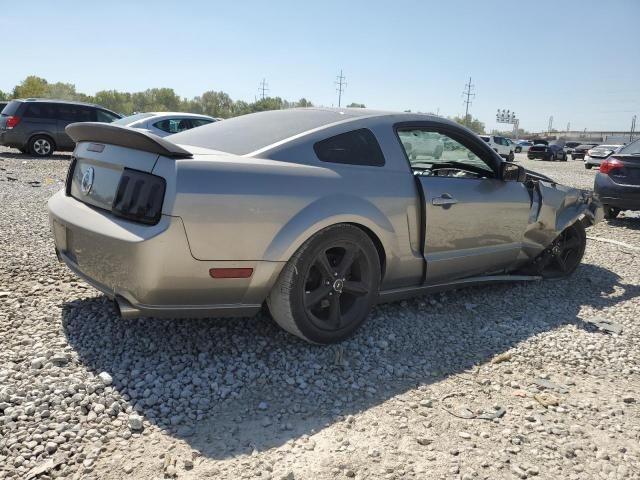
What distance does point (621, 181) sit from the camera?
842 centimetres

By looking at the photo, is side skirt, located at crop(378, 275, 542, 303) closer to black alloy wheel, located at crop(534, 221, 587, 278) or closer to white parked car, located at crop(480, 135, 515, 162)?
black alloy wheel, located at crop(534, 221, 587, 278)

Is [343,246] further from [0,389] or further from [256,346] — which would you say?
[0,389]

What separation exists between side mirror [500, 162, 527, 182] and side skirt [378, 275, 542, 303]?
32.9 inches

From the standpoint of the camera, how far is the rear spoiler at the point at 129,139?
9.11ft

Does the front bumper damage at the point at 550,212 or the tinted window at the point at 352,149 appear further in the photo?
the front bumper damage at the point at 550,212

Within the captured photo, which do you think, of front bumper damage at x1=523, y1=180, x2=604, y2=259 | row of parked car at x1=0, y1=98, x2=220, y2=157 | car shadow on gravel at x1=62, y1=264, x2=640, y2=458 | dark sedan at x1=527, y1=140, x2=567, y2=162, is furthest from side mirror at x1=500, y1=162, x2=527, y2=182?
dark sedan at x1=527, y1=140, x2=567, y2=162

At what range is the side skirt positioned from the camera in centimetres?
364

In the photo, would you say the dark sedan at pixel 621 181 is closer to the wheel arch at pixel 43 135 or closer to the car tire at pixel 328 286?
the car tire at pixel 328 286

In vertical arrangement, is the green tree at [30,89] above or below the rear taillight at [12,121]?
above

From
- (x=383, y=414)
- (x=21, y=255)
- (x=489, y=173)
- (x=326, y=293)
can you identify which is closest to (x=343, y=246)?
(x=326, y=293)

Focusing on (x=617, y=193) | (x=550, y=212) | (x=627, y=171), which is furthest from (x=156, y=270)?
(x=627, y=171)

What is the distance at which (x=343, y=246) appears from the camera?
3266 mm

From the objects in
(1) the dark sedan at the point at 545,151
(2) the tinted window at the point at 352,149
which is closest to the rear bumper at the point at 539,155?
(1) the dark sedan at the point at 545,151

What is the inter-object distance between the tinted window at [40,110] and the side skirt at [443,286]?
14491 mm
